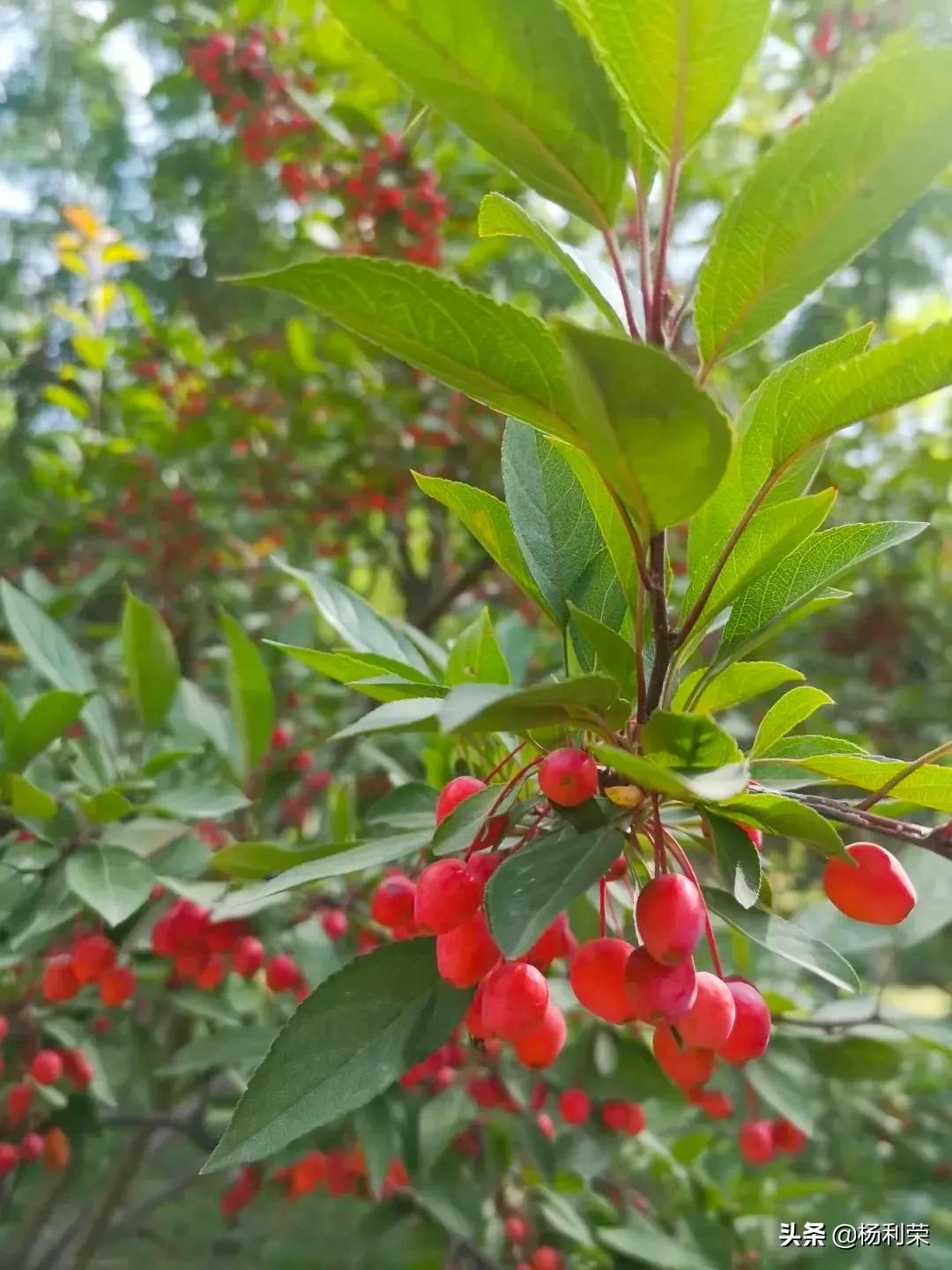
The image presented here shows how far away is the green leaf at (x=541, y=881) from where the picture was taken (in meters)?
0.55

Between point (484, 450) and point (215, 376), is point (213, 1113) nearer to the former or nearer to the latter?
point (484, 450)

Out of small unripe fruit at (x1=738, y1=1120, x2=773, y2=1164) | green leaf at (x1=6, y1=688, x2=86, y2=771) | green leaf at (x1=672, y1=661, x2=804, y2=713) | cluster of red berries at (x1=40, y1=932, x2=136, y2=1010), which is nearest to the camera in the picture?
green leaf at (x1=672, y1=661, x2=804, y2=713)

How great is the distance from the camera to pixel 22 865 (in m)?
1.13

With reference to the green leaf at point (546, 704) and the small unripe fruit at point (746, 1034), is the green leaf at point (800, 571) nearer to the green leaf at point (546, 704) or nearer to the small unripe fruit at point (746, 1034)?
the green leaf at point (546, 704)

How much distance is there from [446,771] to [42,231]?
294 inches

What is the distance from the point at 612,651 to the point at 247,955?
38.3 inches

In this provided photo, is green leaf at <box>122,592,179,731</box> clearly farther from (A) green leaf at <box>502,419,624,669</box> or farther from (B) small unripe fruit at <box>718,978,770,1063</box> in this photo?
(B) small unripe fruit at <box>718,978,770,1063</box>

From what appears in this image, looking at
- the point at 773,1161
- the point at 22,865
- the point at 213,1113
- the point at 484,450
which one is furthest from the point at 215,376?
the point at 773,1161

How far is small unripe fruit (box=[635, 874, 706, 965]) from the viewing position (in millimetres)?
606

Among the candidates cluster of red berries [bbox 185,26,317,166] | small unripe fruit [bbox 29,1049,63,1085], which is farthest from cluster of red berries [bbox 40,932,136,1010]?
cluster of red berries [bbox 185,26,317,166]

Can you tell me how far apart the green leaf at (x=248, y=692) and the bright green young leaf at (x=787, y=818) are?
824mm

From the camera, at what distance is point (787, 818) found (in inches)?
23.7

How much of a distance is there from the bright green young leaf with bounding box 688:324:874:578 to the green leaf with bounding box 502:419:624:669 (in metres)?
0.07

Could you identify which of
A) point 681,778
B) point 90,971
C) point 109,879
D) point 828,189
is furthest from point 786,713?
point 90,971
